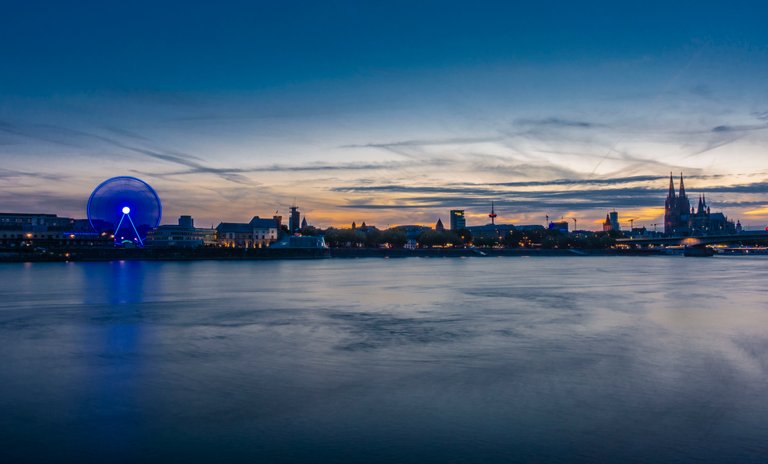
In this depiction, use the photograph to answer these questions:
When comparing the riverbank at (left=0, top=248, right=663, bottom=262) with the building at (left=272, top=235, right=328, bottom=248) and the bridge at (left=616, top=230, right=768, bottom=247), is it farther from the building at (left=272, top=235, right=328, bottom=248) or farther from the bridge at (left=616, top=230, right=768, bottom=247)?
the bridge at (left=616, top=230, right=768, bottom=247)

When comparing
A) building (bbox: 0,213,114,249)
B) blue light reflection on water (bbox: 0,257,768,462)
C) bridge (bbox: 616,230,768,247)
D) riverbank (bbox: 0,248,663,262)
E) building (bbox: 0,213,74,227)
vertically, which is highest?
building (bbox: 0,213,74,227)

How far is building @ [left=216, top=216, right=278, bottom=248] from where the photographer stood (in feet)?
513

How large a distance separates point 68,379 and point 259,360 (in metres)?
3.96

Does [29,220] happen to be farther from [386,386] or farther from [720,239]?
[386,386]

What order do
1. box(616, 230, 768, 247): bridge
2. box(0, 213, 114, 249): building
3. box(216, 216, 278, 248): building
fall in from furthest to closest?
box(216, 216, 278, 248): building < box(0, 213, 114, 249): building < box(616, 230, 768, 247): bridge

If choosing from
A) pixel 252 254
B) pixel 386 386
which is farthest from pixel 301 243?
pixel 386 386

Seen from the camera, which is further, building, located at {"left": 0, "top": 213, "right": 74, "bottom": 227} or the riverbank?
building, located at {"left": 0, "top": 213, "right": 74, "bottom": 227}

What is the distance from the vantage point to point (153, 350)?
1497 cm

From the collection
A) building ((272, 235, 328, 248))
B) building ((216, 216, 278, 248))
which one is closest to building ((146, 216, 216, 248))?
building ((216, 216, 278, 248))

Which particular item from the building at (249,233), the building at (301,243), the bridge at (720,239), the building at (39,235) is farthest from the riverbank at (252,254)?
the building at (249,233)

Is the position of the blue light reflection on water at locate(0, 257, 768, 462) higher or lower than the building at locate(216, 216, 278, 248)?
lower

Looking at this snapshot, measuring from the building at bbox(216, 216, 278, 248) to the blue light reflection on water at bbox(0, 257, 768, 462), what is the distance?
135 meters

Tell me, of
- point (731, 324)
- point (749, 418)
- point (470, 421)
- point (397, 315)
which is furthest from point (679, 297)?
point (470, 421)

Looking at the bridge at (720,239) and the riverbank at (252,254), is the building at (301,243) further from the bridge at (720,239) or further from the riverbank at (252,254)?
the bridge at (720,239)
